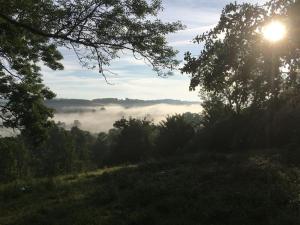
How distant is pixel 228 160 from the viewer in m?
23.4

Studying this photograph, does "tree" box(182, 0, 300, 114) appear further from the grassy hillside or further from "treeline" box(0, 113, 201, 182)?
"treeline" box(0, 113, 201, 182)

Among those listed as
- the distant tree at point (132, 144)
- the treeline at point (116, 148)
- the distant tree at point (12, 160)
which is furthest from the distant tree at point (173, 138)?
the distant tree at point (12, 160)

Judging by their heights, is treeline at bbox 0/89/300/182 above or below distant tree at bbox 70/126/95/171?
above

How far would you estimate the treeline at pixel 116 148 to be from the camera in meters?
49.2

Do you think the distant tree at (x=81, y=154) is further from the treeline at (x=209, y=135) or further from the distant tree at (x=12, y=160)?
the treeline at (x=209, y=135)

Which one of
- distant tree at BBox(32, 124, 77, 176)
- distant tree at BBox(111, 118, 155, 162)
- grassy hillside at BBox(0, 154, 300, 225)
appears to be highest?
grassy hillside at BBox(0, 154, 300, 225)

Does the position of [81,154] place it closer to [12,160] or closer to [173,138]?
[12,160]

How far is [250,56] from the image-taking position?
463 inches

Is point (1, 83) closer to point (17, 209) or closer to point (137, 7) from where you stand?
point (17, 209)

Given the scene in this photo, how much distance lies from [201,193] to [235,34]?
5841mm

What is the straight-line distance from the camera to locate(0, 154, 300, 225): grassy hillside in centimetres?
1258

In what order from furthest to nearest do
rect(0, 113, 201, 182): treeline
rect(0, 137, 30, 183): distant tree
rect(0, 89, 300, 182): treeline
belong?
rect(0, 113, 201, 182): treeline
rect(0, 137, 30, 183): distant tree
rect(0, 89, 300, 182): treeline

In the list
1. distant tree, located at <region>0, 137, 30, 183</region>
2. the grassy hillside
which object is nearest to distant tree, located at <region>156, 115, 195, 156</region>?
distant tree, located at <region>0, 137, 30, 183</region>

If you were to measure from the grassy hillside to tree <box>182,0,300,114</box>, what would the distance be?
10.2 feet
